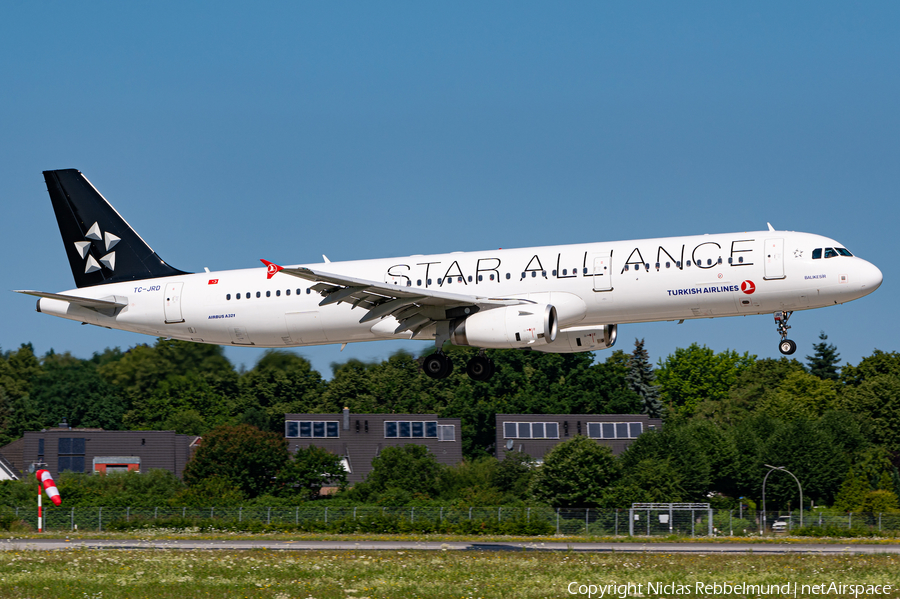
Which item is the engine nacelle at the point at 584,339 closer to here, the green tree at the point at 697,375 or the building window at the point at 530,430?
the building window at the point at 530,430

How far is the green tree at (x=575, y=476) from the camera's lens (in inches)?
2707

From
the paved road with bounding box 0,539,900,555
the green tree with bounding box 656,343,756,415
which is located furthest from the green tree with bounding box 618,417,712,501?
the green tree with bounding box 656,343,756,415

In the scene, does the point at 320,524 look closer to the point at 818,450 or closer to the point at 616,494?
the point at 616,494

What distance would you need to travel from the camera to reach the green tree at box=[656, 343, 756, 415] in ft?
493

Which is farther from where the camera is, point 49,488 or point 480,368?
point 49,488

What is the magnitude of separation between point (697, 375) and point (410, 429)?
65617 millimetres

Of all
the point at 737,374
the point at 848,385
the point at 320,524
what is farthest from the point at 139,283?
the point at 737,374

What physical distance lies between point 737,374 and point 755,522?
100 metres

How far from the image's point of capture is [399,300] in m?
37.6

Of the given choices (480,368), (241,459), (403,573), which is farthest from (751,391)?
(403,573)

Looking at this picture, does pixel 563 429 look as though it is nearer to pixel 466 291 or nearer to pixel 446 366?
pixel 446 366

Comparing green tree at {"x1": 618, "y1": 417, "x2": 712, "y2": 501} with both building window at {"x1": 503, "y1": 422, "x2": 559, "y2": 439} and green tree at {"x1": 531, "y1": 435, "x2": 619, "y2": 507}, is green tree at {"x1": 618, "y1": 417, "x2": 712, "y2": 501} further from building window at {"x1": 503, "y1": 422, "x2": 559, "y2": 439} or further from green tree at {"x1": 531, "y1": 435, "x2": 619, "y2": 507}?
building window at {"x1": 503, "y1": 422, "x2": 559, "y2": 439}

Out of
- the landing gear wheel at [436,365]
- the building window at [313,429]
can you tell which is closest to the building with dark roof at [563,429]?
the building window at [313,429]

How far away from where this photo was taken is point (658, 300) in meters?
36.1
